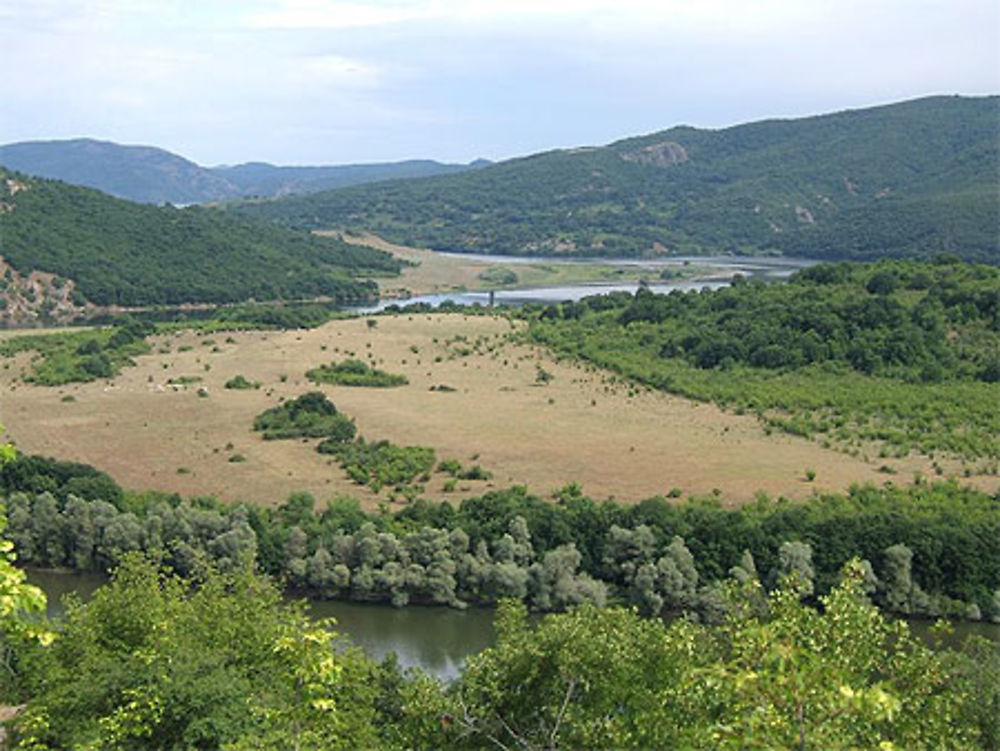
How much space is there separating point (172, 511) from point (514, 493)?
11.6 metres

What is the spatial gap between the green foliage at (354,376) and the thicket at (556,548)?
28.2 m

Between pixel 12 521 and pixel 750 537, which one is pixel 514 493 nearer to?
pixel 750 537

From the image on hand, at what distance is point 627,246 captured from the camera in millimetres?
185625

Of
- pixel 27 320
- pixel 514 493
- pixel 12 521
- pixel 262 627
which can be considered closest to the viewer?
pixel 262 627

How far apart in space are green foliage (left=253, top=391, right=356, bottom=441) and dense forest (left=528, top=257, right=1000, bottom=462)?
1907 centimetres

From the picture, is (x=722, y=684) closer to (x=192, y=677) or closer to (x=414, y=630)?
(x=192, y=677)

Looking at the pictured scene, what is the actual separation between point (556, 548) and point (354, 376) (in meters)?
34.0

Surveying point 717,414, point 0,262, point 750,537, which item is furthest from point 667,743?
point 0,262

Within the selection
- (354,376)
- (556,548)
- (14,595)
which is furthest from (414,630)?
(354,376)

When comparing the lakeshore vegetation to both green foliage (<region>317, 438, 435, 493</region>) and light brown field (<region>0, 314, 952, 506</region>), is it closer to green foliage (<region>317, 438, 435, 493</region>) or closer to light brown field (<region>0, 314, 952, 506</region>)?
green foliage (<region>317, 438, 435, 493</region>)

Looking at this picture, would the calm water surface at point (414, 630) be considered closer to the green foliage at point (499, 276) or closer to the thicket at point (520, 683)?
the thicket at point (520, 683)

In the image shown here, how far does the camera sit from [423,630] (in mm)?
29781

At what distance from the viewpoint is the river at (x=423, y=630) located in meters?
28.1

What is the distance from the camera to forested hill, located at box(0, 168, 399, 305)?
11219 cm
